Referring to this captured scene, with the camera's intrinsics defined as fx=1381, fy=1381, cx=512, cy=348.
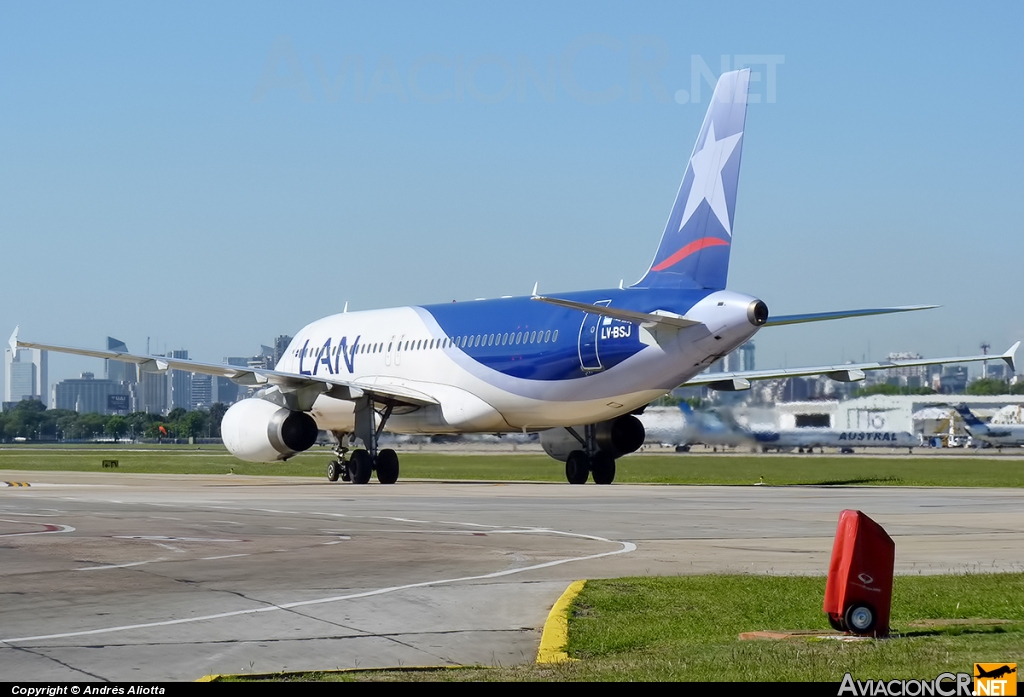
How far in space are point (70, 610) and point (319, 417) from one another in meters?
31.3

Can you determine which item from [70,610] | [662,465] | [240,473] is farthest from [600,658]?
[240,473]

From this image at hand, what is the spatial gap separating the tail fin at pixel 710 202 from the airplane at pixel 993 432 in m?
68.8

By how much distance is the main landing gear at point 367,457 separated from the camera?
37.4 m

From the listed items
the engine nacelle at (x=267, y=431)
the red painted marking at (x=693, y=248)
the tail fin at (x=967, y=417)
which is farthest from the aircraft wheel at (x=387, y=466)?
the tail fin at (x=967, y=417)

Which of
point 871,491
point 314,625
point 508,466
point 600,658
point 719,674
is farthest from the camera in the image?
point 508,466

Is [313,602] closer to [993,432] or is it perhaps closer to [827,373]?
[827,373]

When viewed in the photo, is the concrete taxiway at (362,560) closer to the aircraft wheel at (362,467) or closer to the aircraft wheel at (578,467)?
the aircraft wheel at (362,467)

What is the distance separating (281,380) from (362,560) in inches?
921

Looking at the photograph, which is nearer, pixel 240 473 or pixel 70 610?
pixel 70 610

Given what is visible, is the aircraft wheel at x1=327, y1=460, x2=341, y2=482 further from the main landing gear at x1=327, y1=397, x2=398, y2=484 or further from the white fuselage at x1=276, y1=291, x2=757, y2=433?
the white fuselage at x1=276, y1=291, x2=757, y2=433

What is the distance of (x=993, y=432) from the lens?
95.2 metres

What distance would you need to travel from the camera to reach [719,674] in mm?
8039

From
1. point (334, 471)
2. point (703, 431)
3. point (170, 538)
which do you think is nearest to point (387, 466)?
point (334, 471)

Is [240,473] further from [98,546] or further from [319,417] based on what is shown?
[98,546]
